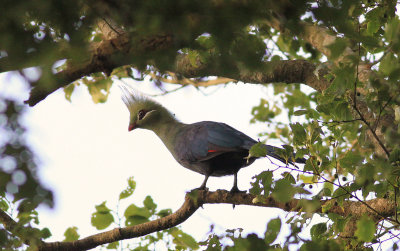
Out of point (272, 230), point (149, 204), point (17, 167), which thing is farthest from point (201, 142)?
point (17, 167)

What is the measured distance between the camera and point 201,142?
4.16 metres

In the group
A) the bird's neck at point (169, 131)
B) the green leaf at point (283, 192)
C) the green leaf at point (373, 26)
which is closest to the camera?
the green leaf at point (283, 192)

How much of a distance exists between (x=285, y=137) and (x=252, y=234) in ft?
A: 13.9

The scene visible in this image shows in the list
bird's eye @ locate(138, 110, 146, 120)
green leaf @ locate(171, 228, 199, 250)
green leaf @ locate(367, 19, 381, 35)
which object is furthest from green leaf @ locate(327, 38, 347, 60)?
bird's eye @ locate(138, 110, 146, 120)

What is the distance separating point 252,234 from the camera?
1796 mm

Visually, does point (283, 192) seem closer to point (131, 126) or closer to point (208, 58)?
point (208, 58)

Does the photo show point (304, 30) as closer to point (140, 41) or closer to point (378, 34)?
point (140, 41)

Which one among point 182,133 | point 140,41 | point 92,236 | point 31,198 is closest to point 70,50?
point 140,41

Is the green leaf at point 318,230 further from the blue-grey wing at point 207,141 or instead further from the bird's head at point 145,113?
the bird's head at point 145,113

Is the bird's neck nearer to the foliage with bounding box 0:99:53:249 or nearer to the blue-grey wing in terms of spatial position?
the blue-grey wing

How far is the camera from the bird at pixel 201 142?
397 centimetres

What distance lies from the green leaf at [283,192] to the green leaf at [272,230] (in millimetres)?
160

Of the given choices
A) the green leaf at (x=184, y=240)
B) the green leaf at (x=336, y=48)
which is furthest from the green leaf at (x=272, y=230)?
Result: the green leaf at (x=184, y=240)

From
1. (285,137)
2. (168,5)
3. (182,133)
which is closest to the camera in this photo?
(168,5)
